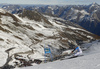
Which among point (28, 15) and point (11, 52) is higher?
point (28, 15)

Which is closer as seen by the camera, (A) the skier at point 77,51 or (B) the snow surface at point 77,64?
(B) the snow surface at point 77,64

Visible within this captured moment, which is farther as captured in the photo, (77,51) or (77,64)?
(77,51)

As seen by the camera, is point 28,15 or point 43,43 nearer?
point 43,43

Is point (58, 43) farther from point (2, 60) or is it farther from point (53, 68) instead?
point (53, 68)

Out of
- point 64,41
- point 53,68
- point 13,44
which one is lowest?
point 64,41

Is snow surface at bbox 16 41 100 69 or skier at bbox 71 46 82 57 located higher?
snow surface at bbox 16 41 100 69

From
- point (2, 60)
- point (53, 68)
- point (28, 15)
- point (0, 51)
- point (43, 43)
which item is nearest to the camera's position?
point (53, 68)

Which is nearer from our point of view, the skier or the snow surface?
the snow surface

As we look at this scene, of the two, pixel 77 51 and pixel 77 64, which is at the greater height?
pixel 77 64

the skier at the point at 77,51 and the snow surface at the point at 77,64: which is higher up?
the snow surface at the point at 77,64

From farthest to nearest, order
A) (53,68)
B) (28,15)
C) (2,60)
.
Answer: (28,15)
(2,60)
(53,68)

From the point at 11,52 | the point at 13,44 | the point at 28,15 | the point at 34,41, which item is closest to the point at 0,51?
the point at 11,52
